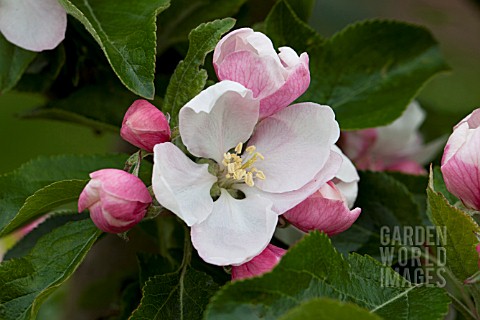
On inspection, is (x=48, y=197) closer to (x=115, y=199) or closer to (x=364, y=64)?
Answer: (x=115, y=199)

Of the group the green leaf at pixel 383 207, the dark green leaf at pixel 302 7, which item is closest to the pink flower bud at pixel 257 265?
the green leaf at pixel 383 207

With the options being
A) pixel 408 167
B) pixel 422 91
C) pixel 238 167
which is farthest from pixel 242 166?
pixel 422 91

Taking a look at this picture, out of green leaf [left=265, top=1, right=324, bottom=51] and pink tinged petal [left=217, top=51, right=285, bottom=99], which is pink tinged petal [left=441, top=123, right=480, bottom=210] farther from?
green leaf [left=265, top=1, right=324, bottom=51]

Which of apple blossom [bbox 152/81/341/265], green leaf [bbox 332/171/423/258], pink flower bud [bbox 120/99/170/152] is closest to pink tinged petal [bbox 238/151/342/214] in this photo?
apple blossom [bbox 152/81/341/265]

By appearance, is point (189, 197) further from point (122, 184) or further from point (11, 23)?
point (11, 23)

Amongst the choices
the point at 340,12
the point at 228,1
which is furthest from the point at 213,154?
the point at 340,12
